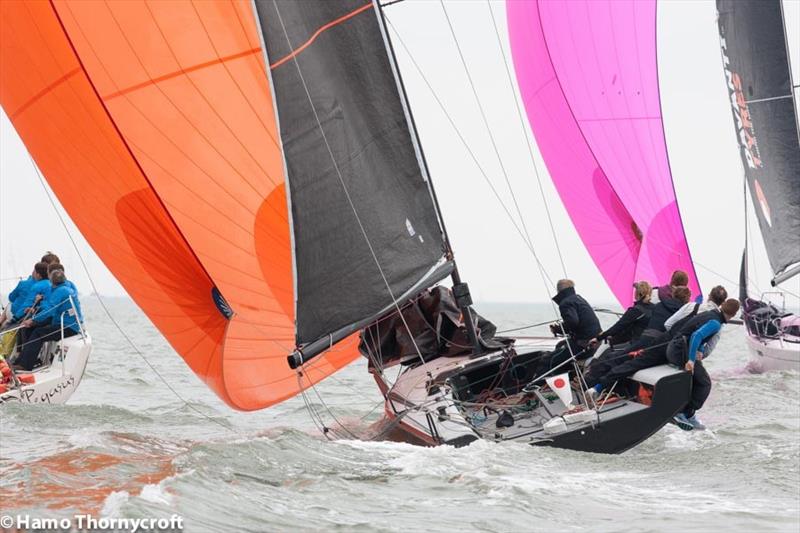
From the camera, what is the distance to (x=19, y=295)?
426 inches

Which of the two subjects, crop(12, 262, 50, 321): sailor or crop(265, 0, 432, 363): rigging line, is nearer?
crop(265, 0, 432, 363): rigging line

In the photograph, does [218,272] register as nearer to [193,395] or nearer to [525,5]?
[193,395]

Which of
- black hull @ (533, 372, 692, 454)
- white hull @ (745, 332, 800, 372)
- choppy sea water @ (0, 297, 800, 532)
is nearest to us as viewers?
choppy sea water @ (0, 297, 800, 532)

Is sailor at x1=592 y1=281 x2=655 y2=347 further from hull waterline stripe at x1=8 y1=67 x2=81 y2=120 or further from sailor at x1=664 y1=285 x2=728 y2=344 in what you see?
hull waterline stripe at x1=8 y1=67 x2=81 y2=120

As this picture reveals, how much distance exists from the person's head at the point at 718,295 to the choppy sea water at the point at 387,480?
0.97 metres

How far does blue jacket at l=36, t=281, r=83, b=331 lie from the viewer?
35.3ft

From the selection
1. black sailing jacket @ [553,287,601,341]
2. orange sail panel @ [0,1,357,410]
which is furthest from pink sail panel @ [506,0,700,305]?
orange sail panel @ [0,1,357,410]

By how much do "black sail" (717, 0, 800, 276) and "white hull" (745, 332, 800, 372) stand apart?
0.91 meters

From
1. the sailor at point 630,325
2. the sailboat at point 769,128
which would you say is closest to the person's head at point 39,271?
the sailor at point 630,325

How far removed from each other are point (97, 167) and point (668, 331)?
13.9 ft

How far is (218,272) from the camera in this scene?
8055mm

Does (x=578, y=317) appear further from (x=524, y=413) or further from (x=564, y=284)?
(x=524, y=413)

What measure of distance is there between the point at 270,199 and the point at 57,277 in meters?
3.49

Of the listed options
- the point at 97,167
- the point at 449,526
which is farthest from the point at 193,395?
the point at 449,526
